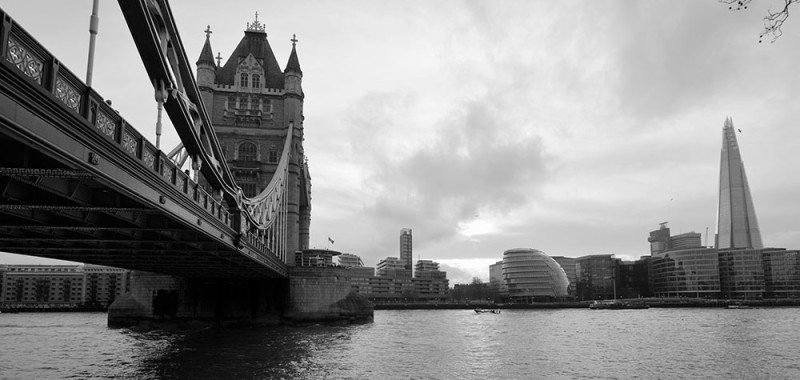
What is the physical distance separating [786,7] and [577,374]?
25.4 metres

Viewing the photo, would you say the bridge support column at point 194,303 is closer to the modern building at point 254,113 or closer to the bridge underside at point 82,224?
the modern building at point 254,113

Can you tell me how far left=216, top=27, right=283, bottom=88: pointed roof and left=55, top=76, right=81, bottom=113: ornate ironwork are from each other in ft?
241

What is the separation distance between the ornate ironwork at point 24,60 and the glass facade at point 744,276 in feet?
701

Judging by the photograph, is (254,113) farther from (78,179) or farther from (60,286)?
(60,286)

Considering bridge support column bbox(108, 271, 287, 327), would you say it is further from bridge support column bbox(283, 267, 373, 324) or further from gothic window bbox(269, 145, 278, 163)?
gothic window bbox(269, 145, 278, 163)

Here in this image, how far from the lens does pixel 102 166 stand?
1455 cm

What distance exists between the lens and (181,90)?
21.1 m

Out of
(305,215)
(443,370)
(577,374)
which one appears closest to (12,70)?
(443,370)

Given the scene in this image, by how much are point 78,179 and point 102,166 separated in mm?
2115

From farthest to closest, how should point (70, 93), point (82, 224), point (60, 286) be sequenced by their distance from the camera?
point (60, 286)
point (82, 224)
point (70, 93)

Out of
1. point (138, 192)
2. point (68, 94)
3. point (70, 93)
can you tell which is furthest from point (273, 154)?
point (68, 94)

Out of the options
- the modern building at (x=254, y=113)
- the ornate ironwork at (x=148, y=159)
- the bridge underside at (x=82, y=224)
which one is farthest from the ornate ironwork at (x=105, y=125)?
the modern building at (x=254, y=113)

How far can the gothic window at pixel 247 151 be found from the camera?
80.5 meters

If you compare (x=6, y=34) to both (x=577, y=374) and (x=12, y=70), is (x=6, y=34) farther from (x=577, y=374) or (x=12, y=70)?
(x=577, y=374)
